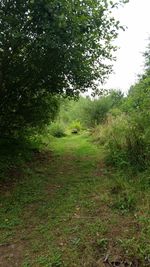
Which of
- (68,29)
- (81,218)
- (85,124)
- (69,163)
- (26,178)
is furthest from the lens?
(85,124)

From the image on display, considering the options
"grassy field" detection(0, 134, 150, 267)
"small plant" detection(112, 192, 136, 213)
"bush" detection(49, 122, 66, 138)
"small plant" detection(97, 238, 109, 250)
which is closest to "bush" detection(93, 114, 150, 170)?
"grassy field" detection(0, 134, 150, 267)

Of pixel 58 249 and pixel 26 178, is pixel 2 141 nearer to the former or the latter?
pixel 26 178

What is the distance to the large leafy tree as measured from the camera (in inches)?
272

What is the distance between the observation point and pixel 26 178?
320 inches

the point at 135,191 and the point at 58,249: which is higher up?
the point at 135,191

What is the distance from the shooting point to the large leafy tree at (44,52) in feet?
22.6

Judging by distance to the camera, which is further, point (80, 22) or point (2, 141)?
point (2, 141)

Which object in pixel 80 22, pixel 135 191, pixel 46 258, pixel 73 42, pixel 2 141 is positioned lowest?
pixel 46 258

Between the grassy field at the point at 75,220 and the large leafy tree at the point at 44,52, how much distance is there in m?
2.49

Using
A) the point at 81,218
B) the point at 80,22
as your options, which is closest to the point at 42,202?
the point at 81,218

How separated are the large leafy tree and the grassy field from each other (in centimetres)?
249

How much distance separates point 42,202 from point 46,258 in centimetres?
202

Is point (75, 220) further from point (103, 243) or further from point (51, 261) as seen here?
point (51, 261)

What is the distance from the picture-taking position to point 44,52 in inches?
302
